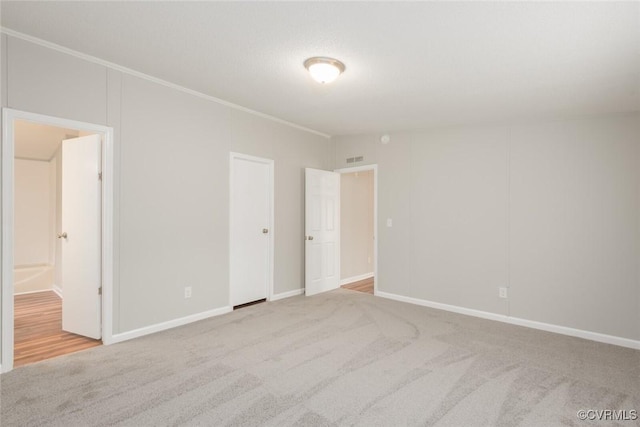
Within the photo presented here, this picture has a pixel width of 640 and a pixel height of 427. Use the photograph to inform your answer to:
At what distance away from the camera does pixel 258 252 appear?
4.79 metres

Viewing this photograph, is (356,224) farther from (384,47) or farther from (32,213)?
(32,213)

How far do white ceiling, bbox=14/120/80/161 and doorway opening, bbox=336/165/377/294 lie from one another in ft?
13.5

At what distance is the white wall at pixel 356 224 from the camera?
20.3 feet

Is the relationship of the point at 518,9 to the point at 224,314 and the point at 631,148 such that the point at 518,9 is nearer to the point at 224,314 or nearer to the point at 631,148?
the point at 631,148

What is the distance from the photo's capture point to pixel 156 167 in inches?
141

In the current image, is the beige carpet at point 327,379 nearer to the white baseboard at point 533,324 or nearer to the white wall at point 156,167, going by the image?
the white baseboard at point 533,324

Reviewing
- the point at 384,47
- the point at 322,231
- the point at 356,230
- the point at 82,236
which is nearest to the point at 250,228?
the point at 322,231

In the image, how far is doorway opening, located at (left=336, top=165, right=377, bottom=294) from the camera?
613 centimetres

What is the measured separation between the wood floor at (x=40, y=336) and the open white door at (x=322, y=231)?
288 cm

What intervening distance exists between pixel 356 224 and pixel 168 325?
12.3 feet

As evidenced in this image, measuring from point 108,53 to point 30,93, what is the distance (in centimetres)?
67

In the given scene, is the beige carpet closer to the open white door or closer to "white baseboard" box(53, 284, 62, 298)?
the open white door

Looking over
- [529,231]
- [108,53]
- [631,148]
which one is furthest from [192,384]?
[631,148]

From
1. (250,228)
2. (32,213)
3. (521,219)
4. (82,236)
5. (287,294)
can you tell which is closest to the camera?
(82,236)
